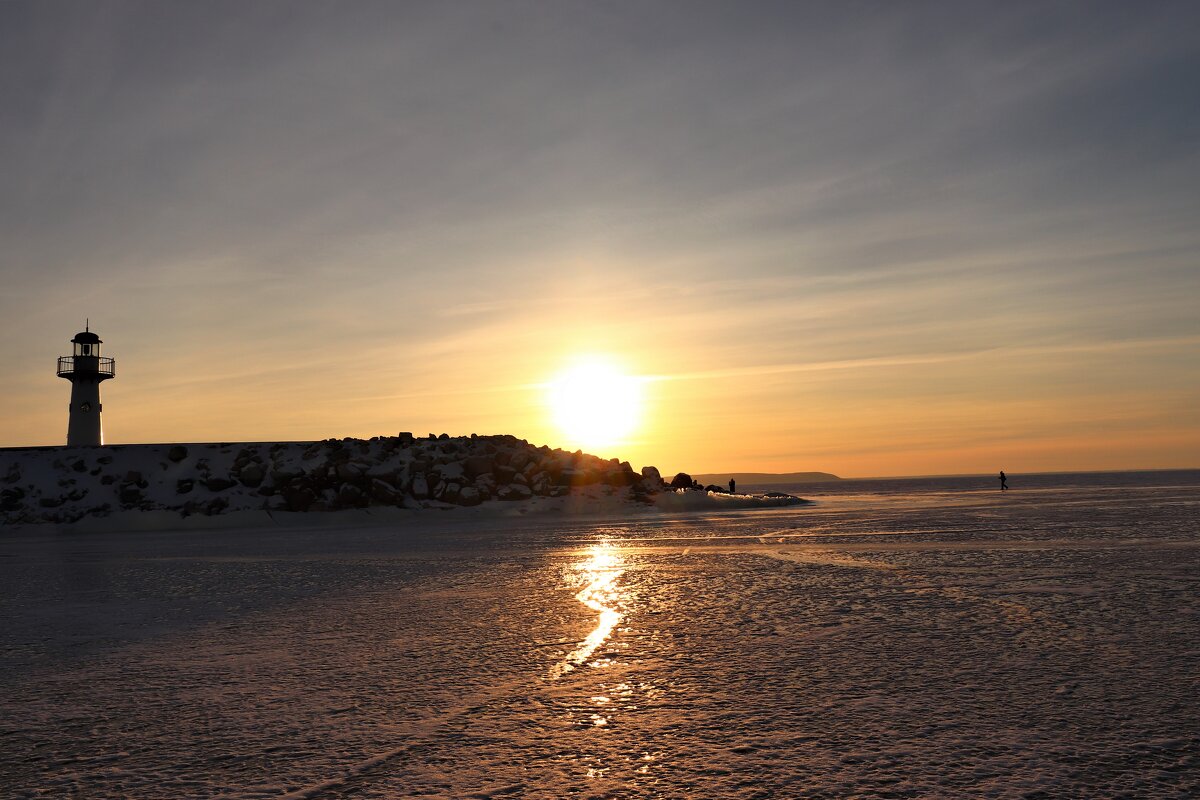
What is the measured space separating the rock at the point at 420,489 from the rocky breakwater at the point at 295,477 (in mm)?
48

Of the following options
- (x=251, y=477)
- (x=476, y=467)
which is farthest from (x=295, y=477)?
(x=476, y=467)

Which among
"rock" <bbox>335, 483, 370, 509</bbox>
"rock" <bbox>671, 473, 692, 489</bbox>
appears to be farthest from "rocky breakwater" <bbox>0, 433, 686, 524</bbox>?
"rock" <bbox>671, 473, 692, 489</bbox>

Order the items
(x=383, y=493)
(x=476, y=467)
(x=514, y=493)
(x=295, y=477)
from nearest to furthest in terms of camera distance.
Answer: (x=383, y=493), (x=295, y=477), (x=514, y=493), (x=476, y=467)

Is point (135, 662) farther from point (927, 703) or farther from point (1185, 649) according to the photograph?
point (1185, 649)

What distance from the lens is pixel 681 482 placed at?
1843 inches

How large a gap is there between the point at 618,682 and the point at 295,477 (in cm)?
3314

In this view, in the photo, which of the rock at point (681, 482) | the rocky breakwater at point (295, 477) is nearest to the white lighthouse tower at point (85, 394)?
the rocky breakwater at point (295, 477)

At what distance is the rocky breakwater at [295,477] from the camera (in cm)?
3553

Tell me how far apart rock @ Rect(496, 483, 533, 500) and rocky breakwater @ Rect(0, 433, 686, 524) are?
Result: 49 mm

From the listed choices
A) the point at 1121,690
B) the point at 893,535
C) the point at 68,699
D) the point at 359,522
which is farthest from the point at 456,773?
the point at 359,522

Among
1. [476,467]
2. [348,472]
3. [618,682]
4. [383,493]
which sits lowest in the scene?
[618,682]

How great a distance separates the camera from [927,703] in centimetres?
551

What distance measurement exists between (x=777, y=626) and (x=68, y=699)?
5.67m

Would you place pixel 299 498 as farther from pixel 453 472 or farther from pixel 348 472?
pixel 453 472
